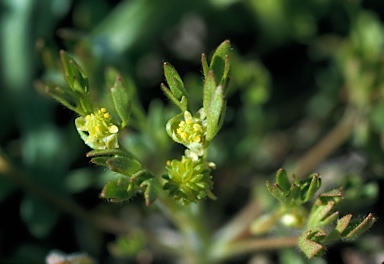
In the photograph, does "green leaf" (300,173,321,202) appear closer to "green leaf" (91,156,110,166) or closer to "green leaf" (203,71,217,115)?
"green leaf" (203,71,217,115)

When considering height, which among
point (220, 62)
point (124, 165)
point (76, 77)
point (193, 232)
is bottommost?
point (124, 165)

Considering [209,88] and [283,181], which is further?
[283,181]

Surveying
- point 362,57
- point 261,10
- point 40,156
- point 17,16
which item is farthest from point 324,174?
point 17,16

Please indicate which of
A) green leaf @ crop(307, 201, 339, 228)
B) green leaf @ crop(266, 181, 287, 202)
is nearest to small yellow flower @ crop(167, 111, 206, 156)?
green leaf @ crop(266, 181, 287, 202)

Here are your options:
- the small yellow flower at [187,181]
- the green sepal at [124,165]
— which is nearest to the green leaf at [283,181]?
the small yellow flower at [187,181]

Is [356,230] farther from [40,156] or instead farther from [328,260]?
[40,156]

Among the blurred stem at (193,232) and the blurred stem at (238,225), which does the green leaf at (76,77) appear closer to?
the blurred stem at (193,232)

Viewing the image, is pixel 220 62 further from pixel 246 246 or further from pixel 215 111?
pixel 246 246

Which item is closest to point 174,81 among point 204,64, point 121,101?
point 204,64
